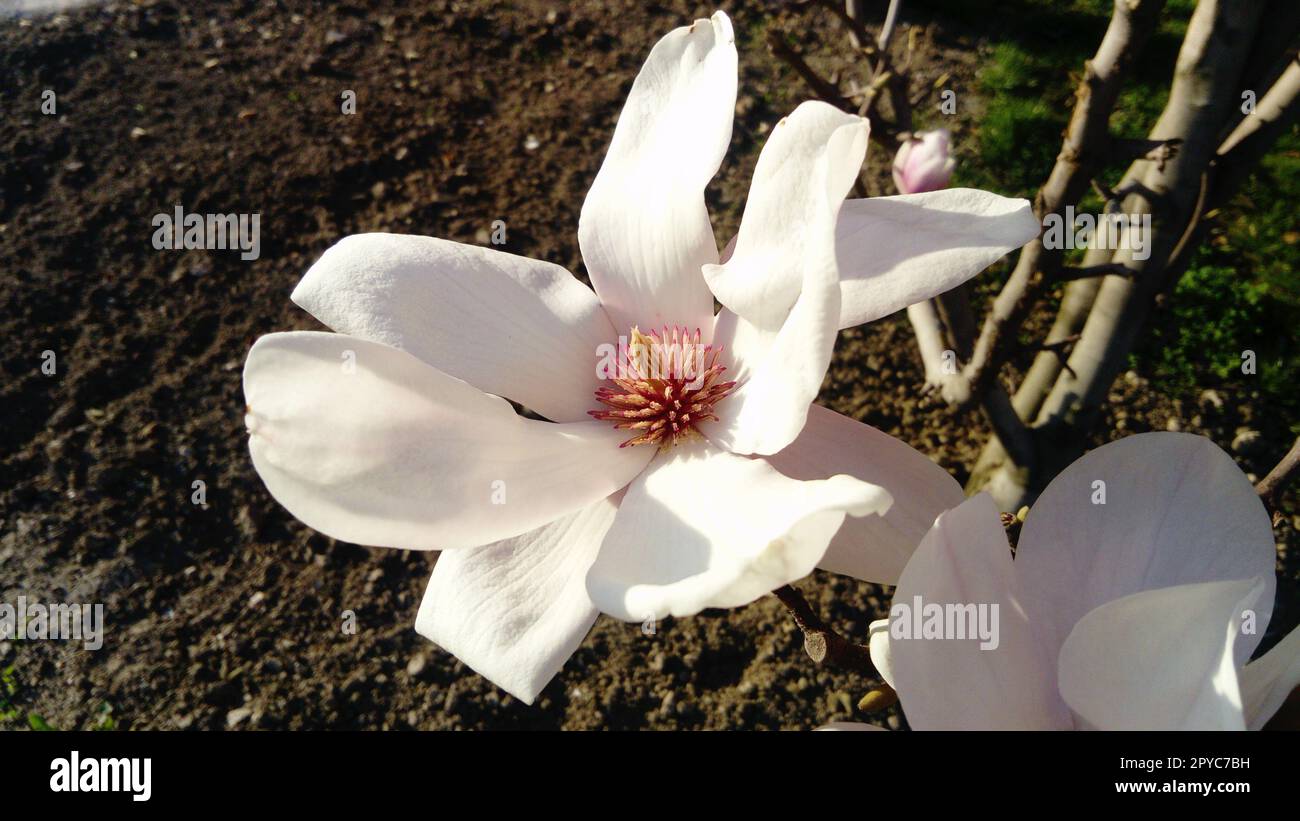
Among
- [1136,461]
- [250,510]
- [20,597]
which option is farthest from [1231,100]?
[20,597]

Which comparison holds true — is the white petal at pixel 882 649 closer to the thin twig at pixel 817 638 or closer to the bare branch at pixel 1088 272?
the thin twig at pixel 817 638

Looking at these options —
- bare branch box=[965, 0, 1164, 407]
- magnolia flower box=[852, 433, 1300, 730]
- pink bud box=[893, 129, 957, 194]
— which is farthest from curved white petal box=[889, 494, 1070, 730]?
bare branch box=[965, 0, 1164, 407]

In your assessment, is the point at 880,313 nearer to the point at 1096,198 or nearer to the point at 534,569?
the point at 534,569

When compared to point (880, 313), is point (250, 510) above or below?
below

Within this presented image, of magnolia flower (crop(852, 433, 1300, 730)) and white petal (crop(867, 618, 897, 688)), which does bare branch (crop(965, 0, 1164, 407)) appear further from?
white petal (crop(867, 618, 897, 688))

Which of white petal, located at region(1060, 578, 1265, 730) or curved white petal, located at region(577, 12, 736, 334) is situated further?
curved white petal, located at region(577, 12, 736, 334)

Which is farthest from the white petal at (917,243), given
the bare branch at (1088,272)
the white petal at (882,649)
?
the bare branch at (1088,272)
